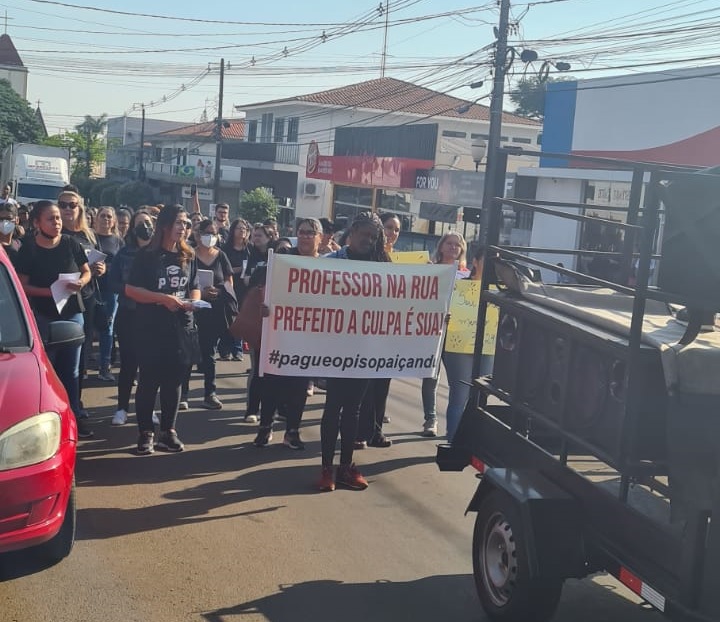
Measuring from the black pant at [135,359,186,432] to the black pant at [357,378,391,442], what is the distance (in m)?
1.52

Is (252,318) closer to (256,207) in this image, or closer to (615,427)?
(615,427)

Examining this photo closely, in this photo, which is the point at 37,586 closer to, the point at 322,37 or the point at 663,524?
the point at 663,524

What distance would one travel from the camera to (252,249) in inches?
462

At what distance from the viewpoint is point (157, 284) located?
7203mm

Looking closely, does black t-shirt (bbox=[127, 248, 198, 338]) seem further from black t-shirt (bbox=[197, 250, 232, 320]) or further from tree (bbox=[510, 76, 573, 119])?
tree (bbox=[510, 76, 573, 119])

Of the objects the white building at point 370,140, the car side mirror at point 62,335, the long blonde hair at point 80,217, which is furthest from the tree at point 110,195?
the car side mirror at point 62,335

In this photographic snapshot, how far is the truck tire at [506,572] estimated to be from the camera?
13.7 ft

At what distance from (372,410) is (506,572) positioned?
3467 mm

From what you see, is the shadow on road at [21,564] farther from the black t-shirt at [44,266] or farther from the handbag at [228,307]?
the handbag at [228,307]

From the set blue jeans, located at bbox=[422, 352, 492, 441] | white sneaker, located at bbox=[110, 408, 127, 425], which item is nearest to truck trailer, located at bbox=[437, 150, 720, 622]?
blue jeans, located at bbox=[422, 352, 492, 441]

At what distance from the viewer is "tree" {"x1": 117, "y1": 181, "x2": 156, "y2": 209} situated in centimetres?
6341

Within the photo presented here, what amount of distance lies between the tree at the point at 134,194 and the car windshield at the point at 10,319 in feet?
196

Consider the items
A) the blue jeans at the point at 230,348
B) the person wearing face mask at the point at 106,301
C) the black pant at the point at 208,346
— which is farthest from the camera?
the blue jeans at the point at 230,348

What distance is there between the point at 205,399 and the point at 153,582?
4.55 m
